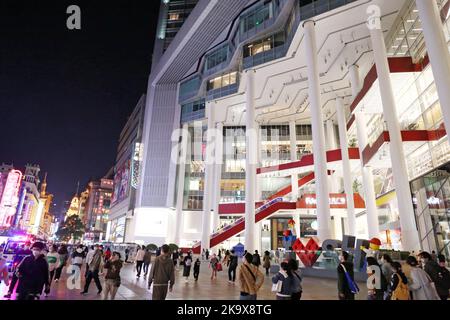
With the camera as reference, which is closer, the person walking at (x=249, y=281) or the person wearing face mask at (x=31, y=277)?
the person walking at (x=249, y=281)

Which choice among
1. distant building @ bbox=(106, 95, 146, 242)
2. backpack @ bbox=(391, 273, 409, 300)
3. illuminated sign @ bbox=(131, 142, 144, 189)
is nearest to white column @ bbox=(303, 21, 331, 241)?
backpack @ bbox=(391, 273, 409, 300)

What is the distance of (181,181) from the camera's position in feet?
142

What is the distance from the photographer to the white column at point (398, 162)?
1561cm

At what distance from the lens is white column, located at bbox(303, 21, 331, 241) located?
66.0 ft

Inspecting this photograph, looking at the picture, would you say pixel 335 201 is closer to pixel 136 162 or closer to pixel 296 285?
pixel 296 285

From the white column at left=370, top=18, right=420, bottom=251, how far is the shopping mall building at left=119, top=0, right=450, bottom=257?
0.06m

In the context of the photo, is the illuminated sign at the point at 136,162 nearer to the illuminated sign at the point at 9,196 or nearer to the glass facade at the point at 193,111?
the glass facade at the point at 193,111

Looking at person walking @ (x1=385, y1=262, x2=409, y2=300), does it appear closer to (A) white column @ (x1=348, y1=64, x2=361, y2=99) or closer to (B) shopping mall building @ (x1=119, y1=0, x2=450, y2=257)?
(B) shopping mall building @ (x1=119, y1=0, x2=450, y2=257)

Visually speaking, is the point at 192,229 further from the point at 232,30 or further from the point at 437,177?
the point at 437,177

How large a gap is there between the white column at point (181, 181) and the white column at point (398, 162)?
30.4 metres

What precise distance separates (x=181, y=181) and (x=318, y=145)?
26174 mm

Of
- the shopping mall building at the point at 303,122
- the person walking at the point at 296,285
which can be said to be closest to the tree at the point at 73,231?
the shopping mall building at the point at 303,122
